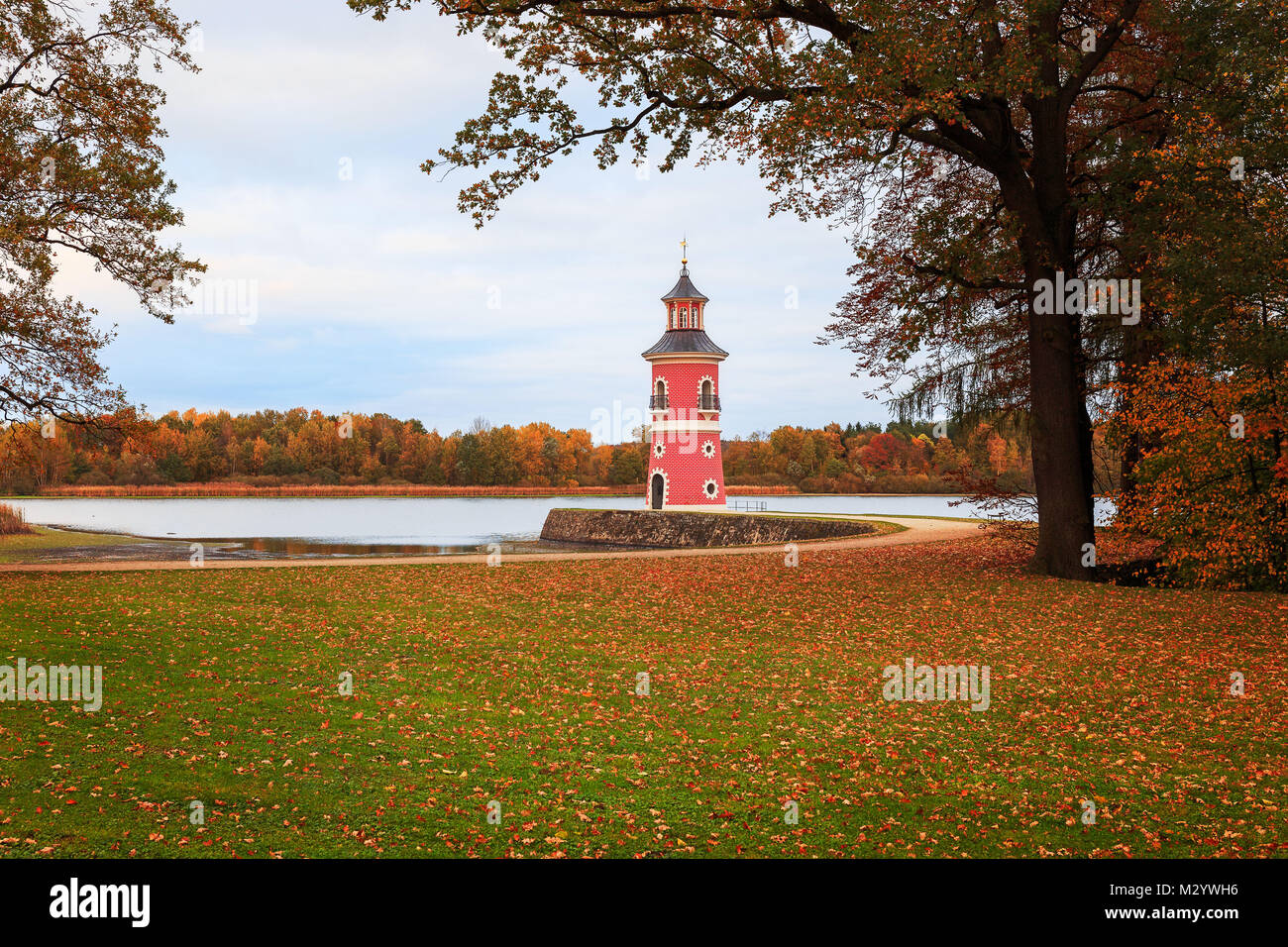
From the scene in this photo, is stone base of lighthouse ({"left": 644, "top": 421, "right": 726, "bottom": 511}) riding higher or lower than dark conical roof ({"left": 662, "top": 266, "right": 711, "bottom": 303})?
lower

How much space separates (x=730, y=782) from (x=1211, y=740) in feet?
15.5

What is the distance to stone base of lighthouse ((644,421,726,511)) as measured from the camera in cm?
5228

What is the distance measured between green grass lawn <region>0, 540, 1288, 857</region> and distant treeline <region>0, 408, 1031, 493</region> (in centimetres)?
8914

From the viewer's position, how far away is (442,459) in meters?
127

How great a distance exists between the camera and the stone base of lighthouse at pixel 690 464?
172 ft

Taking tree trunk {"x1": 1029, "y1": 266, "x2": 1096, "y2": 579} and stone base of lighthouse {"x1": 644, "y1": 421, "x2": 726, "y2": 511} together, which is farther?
stone base of lighthouse {"x1": 644, "y1": 421, "x2": 726, "y2": 511}

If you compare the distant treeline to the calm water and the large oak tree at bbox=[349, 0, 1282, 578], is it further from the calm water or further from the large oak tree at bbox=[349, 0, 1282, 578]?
the large oak tree at bbox=[349, 0, 1282, 578]

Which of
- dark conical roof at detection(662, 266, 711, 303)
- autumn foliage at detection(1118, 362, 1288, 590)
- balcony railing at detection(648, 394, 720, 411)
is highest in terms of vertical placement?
dark conical roof at detection(662, 266, 711, 303)

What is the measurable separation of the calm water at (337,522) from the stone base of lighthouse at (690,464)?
16.8 feet

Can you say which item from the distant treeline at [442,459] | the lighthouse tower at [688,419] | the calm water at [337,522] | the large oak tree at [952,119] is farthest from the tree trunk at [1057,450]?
the distant treeline at [442,459]

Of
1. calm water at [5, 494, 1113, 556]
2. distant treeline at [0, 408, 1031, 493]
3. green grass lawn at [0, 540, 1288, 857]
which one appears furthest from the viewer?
distant treeline at [0, 408, 1031, 493]

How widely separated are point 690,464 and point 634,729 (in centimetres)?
4372

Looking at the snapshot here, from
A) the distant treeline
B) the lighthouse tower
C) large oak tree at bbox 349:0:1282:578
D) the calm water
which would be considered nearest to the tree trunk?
large oak tree at bbox 349:0:1282:578

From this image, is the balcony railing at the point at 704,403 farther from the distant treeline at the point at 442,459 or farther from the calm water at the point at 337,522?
the distant treeline at the point at 442,459
